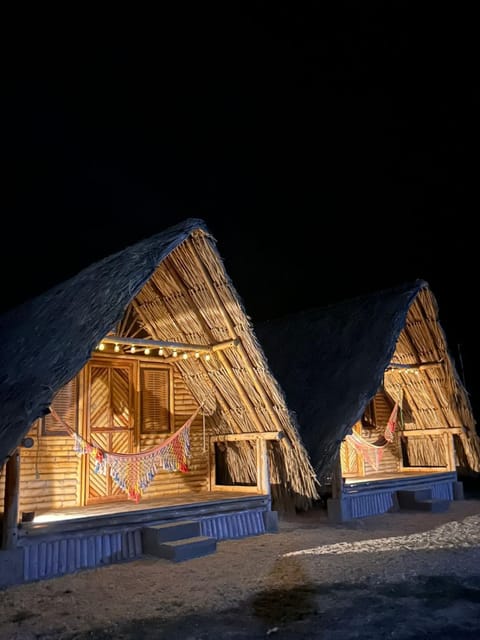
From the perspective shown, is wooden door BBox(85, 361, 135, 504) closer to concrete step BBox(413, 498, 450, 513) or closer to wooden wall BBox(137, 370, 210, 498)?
wooden wall BBox(137, 370, 210, 498)

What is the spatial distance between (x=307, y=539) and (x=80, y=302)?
4447 mm

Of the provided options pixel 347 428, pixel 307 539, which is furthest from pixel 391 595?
pixel 347 428

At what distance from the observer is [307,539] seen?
26.2 feet

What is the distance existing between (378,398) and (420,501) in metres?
3.38

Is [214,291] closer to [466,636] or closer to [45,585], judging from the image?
[45,585]

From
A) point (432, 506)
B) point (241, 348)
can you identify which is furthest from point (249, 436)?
point (432, 506)

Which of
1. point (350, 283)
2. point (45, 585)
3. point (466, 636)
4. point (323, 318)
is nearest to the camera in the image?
point (466, 636)

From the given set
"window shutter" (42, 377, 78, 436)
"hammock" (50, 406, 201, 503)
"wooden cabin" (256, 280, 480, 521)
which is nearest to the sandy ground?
"hammock" (50, 406, 201, 503)

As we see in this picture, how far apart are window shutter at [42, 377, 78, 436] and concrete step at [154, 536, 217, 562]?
2.50 metres

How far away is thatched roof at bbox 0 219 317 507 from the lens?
6368 mm

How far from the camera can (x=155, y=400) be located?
9.66 m

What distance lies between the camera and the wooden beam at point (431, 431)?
12.2 m

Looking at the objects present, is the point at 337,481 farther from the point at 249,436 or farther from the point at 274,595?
the point at 274,595

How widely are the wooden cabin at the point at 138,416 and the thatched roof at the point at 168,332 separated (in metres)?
0.02
